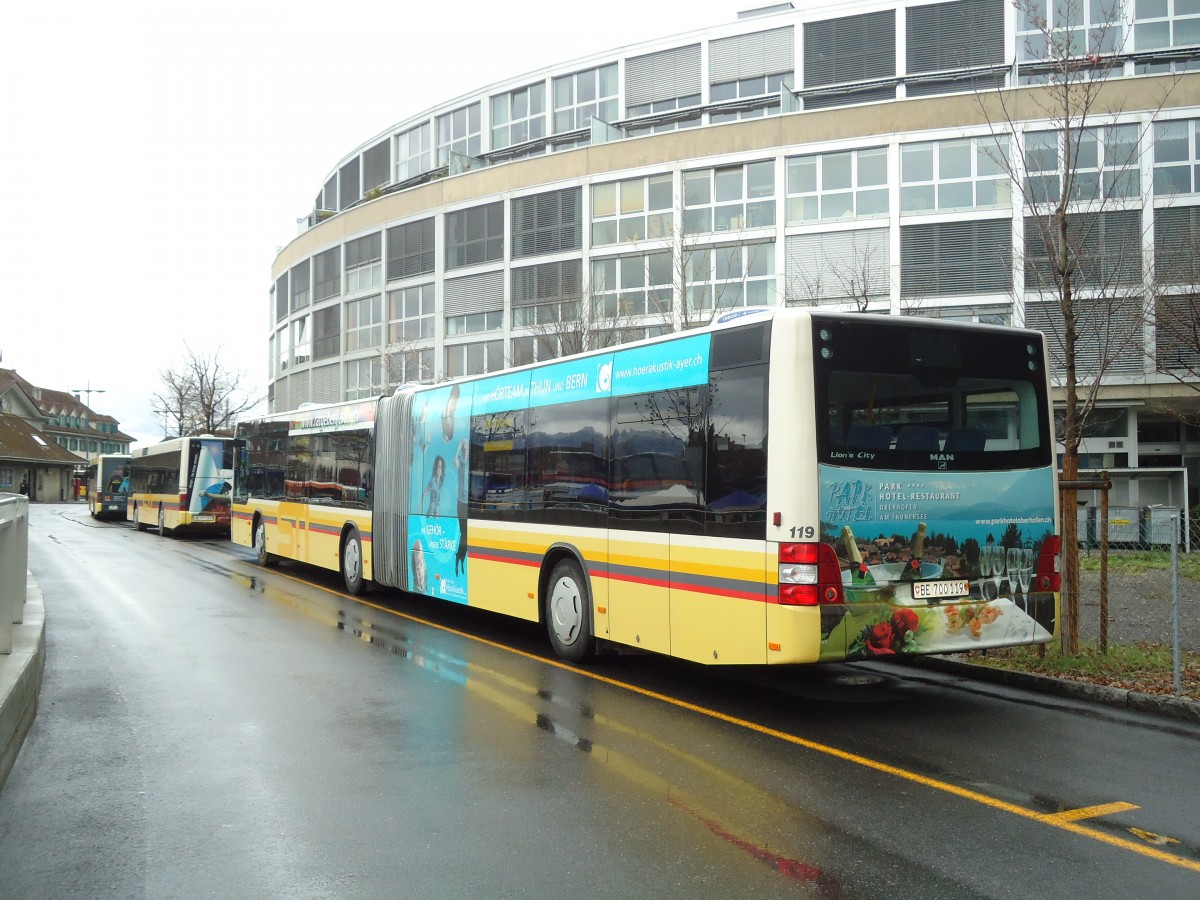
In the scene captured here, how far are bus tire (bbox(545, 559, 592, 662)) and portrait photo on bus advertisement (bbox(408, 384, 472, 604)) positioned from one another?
7.07 ft

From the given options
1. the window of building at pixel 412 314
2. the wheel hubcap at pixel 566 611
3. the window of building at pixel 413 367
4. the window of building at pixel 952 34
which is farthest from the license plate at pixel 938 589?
the window of building at pixel 412 314

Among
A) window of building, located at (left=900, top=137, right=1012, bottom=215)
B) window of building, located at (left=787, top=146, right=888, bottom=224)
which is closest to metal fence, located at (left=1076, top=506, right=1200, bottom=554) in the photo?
window of building, located at (left=900, top=137, right=1012, bottom=215)

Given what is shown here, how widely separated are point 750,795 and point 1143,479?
30.0m

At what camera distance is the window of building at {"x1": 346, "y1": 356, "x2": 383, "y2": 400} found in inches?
1796

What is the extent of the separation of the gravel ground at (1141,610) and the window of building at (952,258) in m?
15.1

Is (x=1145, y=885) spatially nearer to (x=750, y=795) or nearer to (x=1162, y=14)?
(x=750, y=795)

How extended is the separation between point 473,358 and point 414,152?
12.3 meters

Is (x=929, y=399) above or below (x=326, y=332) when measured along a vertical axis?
below

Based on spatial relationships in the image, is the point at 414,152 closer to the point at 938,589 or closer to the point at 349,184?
the point at 349,184

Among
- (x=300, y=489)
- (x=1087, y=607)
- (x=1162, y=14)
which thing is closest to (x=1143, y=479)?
(x=1162, y=14)

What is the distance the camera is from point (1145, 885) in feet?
14.4

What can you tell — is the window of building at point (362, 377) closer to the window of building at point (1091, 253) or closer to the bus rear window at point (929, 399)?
the window of building at point (1091, 253)

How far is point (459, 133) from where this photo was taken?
1833 inches

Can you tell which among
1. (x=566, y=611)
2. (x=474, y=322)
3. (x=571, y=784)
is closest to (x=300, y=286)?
(x=474, y=322)
